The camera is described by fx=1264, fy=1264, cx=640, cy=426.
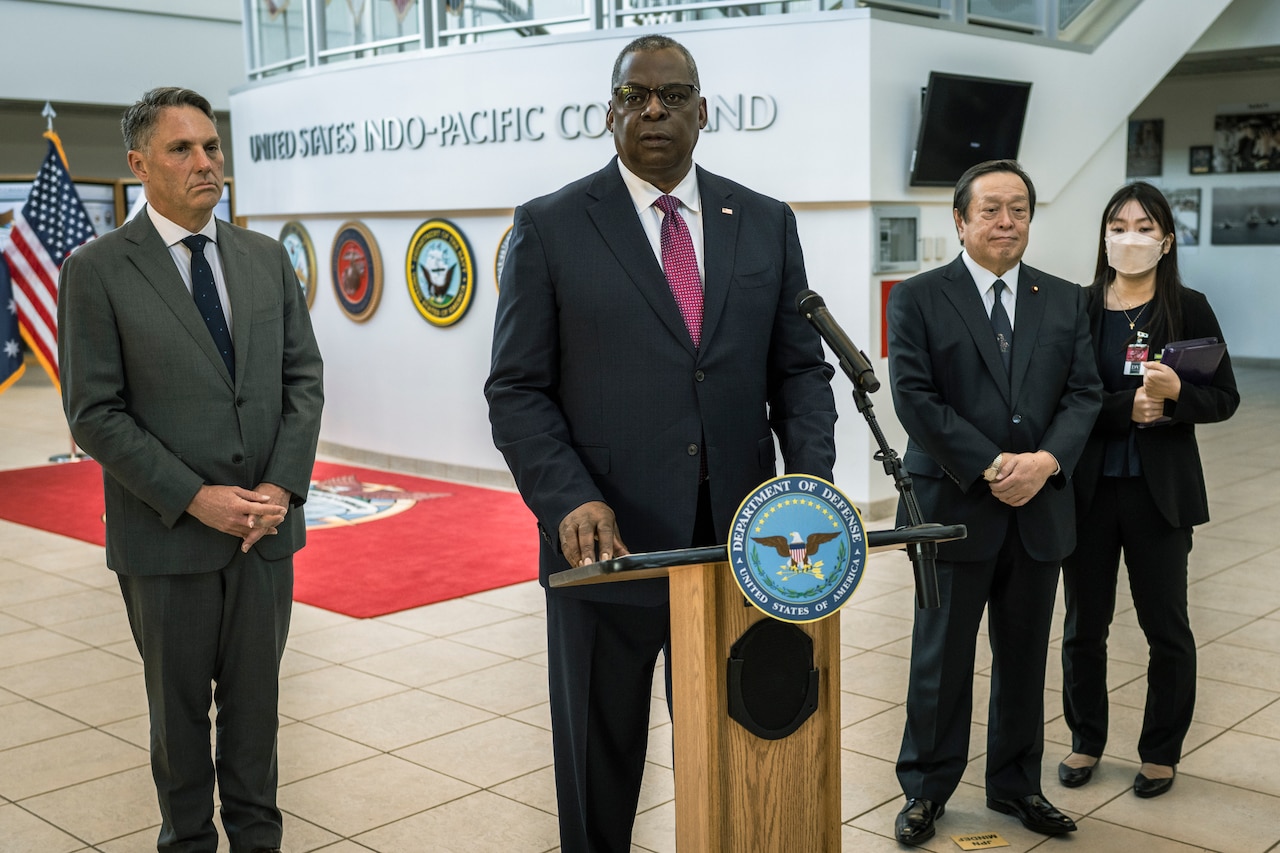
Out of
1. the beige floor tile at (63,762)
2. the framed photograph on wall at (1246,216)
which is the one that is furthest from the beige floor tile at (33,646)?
the framed photograph on wall at (1246,216)

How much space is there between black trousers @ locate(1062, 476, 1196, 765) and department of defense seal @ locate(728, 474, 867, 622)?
1.86 metres

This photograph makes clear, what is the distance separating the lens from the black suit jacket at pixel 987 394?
312 centimetres

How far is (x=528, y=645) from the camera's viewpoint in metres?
5.01

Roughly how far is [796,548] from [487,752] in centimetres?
233

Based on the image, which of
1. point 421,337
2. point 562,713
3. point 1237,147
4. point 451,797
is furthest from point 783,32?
point 1237,147

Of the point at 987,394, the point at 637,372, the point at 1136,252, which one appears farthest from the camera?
the point at 1136,252

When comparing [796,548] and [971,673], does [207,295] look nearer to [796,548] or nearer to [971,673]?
[796,548]

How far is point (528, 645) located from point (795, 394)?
2.84 m

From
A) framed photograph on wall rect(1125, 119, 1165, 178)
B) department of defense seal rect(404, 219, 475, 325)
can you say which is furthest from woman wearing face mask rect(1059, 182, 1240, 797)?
framed photograph on wall rect(1125, 119, 1165, 178)

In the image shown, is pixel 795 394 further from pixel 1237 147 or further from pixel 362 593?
pixel 1237 147

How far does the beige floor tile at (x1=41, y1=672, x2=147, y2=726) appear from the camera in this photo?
4250mm


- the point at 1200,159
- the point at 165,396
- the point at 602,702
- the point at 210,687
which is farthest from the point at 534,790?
the point at 1200,159

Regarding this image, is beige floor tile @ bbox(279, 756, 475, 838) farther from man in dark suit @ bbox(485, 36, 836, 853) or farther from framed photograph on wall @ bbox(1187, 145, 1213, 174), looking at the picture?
framed photograph on wall @ bbox(1187, 145, 1213, 174)

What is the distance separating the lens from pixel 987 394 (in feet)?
10.3
